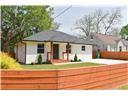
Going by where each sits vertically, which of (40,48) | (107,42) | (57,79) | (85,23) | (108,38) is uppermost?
(85,23)

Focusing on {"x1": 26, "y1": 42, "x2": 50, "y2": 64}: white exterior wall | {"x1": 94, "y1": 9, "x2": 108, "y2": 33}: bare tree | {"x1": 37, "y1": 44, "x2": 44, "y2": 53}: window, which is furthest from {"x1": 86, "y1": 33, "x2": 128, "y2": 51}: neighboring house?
{"x1": 26, "y1": 42, "x2": 50, "y2": 64}: white exterior wall

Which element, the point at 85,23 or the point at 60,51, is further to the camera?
the point at 85,23

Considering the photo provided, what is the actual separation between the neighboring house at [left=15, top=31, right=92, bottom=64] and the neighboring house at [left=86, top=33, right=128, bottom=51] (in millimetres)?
2263

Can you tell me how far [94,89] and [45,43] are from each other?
1149 cm

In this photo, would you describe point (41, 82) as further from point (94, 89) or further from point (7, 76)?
point (94, 89)

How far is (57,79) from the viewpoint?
5254mm

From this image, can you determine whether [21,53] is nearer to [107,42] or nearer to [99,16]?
[99,16]

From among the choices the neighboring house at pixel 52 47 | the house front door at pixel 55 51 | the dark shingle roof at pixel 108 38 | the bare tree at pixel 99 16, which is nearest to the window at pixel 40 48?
the neighboring house at pixel 52 47

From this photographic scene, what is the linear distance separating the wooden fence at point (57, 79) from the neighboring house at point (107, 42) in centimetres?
1537

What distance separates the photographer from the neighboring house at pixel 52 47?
15.8 metres

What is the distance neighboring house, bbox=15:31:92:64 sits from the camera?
15781 mm

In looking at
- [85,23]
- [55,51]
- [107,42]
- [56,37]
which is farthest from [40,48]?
[107,42]

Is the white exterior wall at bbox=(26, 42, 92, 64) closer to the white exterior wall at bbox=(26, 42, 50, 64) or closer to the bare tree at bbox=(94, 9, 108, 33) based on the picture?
the white exterior wall at bbox=(26, 42, 50, 64)

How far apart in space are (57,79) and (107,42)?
19228mm
